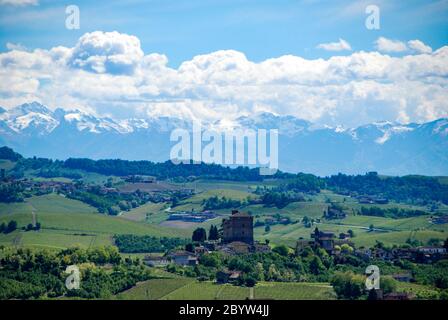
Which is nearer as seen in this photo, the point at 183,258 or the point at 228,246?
the point at 183,258

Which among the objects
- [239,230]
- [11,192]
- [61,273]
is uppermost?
[11,192]

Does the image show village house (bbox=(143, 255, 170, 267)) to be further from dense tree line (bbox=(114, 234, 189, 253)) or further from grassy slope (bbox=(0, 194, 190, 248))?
grassy slope (bbox=(0, 194, 190, 248))

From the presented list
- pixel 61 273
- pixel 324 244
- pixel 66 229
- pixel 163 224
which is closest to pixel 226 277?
pixel 61 273

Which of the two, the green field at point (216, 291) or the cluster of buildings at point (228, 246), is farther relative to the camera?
the cluster of buildings at point (228, 246)

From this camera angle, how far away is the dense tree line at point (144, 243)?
391 feet

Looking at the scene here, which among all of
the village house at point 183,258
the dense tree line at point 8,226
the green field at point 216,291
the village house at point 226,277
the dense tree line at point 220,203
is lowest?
the green field at point 216,291

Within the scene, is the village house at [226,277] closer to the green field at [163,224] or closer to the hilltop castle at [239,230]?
the hilltop castle at [239,230]

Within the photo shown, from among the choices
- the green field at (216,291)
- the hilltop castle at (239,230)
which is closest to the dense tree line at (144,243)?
the hilltop castle at (239,230)

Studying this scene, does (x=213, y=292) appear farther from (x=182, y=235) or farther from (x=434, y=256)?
(x=182, y=235)

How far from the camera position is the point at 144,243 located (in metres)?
123

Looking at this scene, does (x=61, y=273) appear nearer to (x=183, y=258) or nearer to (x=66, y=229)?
(x=183, y=258)
